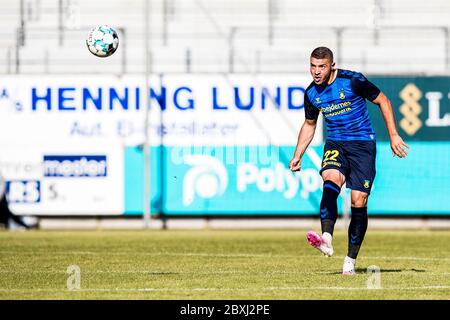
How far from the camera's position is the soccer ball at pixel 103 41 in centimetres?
1409

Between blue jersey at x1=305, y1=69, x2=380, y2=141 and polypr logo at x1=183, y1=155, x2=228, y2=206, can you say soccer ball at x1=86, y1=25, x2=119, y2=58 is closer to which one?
blue jersey at x1=305, y1=69, x2=380, y2=141

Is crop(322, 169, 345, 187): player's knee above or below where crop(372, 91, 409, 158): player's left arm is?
below

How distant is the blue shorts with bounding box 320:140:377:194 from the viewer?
12.3 m

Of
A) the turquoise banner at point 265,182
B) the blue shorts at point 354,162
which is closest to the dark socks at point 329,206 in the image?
the blue shorts at point 354,162

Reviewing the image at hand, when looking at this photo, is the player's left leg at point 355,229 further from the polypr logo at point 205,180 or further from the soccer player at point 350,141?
the polypr logo at point 205,180

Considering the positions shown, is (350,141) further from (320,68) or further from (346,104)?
(320,68)

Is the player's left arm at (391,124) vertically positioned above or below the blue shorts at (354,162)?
above

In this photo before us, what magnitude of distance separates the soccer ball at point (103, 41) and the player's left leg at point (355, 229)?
364 centimetres

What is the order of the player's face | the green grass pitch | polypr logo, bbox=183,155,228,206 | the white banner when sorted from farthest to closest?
the white banner
polypr logo, bbox=183,155,228,206
the player's face
the green grass pitch

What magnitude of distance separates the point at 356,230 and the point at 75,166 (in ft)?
46.0

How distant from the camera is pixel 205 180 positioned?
25562 millimetres

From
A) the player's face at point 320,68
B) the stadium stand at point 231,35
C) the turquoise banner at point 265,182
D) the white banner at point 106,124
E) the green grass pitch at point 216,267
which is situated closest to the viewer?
the green grass pitch at point 216,267

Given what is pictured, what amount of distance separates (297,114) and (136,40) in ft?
16.6

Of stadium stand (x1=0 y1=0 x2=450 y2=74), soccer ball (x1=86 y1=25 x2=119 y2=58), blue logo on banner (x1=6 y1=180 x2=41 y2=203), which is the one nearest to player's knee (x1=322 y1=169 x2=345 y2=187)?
soccer ball (x1=86 y1=25 x2=119 y2=58)
